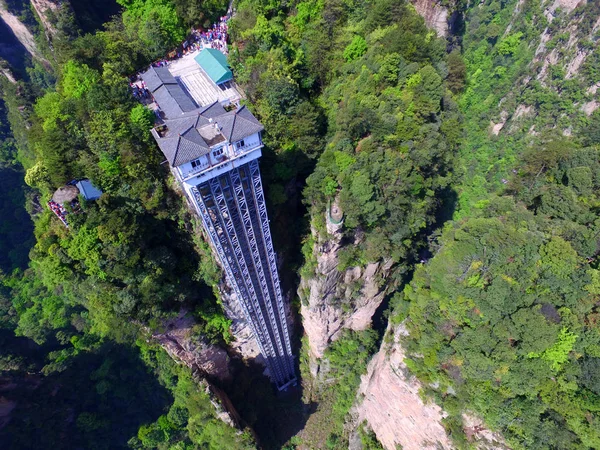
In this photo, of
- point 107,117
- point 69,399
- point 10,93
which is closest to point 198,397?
point 69,399

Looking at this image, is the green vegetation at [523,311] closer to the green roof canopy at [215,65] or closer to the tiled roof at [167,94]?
the tiled roof at [167,94]

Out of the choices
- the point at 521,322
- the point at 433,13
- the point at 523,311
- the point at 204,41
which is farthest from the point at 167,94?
the point at 433,13

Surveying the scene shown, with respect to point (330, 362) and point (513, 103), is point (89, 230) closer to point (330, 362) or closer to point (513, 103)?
point (330, 362)

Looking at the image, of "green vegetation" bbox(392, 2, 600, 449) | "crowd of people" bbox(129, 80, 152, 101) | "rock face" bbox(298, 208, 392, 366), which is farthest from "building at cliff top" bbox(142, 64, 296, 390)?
"green vegetation" bbox(392, 2, 600, 449)

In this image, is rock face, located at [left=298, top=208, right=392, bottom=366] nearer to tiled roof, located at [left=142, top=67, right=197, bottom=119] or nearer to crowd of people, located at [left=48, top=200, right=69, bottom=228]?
tiled roof, located at [left=142, top=67, right=197, bottom=119]

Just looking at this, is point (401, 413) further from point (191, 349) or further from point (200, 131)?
point (200, 131)

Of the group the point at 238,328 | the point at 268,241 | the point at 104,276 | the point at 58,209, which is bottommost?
the point at 238,328

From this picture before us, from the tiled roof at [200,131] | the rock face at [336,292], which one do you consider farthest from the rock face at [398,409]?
the tiled roof at [200,131]
